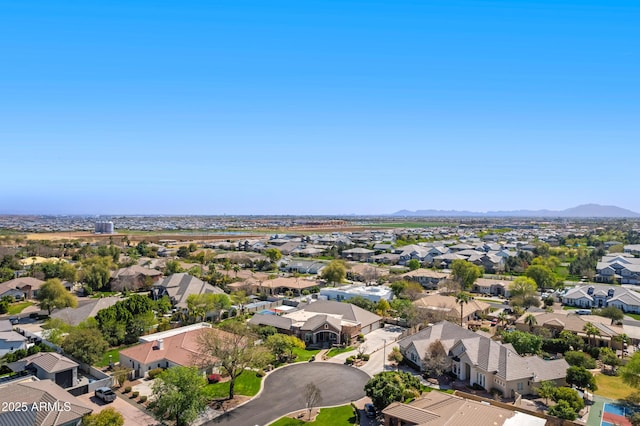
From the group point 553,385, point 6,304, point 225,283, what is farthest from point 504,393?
point 6,304

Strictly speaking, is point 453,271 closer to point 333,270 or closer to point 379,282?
point 379,282

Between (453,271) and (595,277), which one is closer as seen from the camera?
(453,271)

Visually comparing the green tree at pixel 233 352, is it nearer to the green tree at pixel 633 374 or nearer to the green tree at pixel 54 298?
the green tree at pixel 633 374

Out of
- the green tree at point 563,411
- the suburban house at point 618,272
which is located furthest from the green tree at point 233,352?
the suburban house at point 618,272

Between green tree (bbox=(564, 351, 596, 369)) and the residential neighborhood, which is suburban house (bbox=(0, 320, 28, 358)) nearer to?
the residential neighborhood

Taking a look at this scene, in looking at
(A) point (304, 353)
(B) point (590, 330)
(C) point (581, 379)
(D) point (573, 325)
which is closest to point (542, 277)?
(D) point (573, 325)

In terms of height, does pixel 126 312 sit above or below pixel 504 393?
above

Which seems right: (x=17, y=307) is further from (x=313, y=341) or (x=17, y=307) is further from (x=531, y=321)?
(x=531, y=321)

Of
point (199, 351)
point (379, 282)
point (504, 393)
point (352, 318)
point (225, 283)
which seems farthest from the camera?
point (379, 282)
